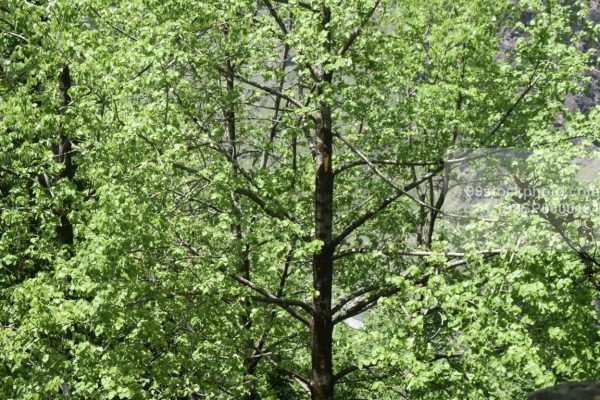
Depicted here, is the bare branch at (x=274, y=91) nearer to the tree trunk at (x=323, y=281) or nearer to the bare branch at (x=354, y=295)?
the tree trunk at (x=323, y=281)

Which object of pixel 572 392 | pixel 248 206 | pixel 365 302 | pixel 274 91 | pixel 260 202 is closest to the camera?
pixel 572 392

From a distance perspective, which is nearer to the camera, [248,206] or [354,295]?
[354,295]

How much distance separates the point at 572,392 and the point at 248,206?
34.9ft

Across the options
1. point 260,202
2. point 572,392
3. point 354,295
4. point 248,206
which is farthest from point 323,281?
point 572,392

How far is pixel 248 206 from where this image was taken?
1429cm

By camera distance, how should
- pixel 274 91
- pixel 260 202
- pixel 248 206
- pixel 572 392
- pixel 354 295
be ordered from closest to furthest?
1. pixel 572 392
2. pixel 260 202
3. pixel 354 295
4. pixel 274 91
5. pixel 248 206

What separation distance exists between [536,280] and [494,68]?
6.54 metres

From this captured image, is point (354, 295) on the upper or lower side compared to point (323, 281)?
lower

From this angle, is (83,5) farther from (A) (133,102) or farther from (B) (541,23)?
(B) (541,23)

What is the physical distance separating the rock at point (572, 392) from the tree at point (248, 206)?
6357 millimetres

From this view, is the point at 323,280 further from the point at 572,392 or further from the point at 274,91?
the point at 572,392

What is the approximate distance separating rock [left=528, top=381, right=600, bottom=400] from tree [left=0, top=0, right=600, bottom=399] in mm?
6357

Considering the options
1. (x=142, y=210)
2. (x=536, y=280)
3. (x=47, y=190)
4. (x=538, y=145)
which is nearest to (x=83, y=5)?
(x=142, y=210)

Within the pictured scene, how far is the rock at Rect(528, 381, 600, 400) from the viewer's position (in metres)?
3.95
